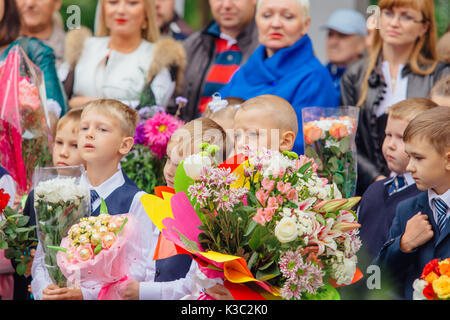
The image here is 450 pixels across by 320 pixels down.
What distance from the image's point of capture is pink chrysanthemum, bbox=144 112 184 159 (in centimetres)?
359

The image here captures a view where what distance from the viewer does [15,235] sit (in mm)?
2812

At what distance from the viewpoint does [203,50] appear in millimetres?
4574

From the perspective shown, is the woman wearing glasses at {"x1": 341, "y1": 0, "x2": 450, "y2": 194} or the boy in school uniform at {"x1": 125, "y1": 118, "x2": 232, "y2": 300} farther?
the woman wearing glasses at {"x1": 341, "y1": 0, "x2": 450, "y2": 194}

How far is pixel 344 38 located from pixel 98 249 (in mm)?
3711

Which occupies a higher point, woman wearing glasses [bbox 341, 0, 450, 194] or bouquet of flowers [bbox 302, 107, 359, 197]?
woman wearing glasses [bbox 341, 0, 450, 194]

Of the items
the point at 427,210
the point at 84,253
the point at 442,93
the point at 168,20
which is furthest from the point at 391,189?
the point at 168,20

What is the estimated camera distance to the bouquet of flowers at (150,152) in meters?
3.61

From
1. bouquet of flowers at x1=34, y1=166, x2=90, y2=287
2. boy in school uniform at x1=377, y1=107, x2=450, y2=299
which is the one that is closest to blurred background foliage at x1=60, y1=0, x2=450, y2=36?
boy in school uniform at x1=377, y1=107, x2=450, y2=299

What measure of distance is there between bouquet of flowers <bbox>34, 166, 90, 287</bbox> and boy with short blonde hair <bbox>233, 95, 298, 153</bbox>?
67 cm

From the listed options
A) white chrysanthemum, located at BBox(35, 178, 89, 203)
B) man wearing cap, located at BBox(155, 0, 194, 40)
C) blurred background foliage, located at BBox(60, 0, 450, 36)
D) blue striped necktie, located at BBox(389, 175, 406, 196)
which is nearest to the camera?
white chrysanthemum, located at BBox(35, 178, 89, 203)

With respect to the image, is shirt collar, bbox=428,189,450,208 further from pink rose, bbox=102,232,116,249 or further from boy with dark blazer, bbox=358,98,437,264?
pink rose, bbox=102,232,116,249

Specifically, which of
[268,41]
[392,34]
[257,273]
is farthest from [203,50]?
[257,273]

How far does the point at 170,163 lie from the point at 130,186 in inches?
8.1
